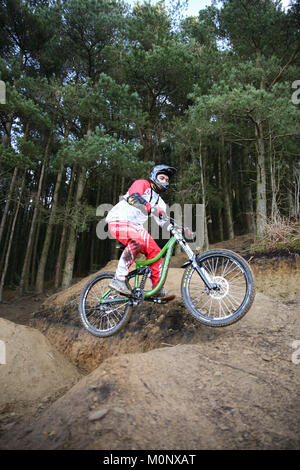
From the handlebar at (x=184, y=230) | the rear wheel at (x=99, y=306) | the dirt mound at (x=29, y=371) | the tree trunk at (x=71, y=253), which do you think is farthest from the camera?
the tree trunk at (x=71, y=253)

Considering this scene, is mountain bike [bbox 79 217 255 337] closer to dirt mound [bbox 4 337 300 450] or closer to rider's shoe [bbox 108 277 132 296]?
rider's shoe [bbox 108 277 132 296]

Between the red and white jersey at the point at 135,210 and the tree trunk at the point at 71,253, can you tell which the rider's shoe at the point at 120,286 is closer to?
the red and white jersey at the point at 135,210

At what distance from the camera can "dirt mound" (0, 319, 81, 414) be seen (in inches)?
119

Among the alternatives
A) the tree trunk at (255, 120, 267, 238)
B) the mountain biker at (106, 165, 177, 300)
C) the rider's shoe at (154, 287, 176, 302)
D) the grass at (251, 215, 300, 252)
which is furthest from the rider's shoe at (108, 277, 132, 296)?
the tree trunk at (255, 120, 267, 238)

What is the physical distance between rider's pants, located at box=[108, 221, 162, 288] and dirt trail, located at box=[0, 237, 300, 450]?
0.94 meters

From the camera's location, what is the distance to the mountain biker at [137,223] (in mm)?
3254

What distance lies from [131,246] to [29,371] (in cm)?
236

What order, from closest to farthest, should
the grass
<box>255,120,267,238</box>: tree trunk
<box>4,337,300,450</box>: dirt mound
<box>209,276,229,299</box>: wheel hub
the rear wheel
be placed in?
<box>4,337,300,450</box>: dirt mound → <box>209,276,229,299</box>: wheel hub → the rear wheel → the grass → <box>255,120,267,238</box>: tree trunk

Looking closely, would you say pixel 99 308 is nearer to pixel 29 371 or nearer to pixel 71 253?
pixel 29 371

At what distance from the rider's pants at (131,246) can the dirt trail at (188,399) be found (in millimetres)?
935

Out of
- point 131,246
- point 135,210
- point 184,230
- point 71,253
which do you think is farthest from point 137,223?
point 71,253

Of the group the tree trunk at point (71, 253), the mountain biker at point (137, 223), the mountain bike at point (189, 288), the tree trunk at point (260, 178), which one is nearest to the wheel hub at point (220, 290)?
the mountain bike at point (189, 288)

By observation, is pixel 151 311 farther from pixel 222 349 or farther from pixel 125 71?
pixel 125 71
